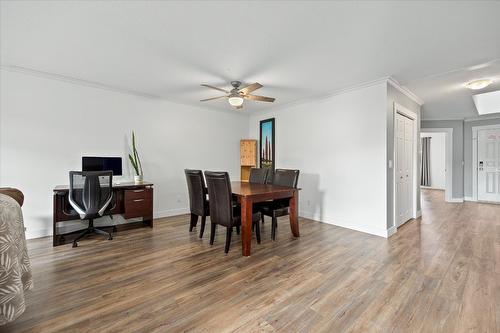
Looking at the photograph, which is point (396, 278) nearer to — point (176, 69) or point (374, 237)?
point (374, 237)

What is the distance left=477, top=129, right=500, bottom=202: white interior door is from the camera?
6000 mm

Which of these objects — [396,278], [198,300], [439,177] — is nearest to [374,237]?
[396,278]

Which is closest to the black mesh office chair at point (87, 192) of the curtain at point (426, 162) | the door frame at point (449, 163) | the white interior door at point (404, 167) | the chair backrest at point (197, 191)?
the chair backrest at point (197, 191)

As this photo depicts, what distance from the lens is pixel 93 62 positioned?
2.94m

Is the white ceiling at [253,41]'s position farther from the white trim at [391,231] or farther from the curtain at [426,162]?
the curtain at [426,162]

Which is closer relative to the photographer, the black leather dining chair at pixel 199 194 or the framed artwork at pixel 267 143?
the black leather dining chair at pixel 199 194

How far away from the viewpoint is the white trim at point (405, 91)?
136 inches

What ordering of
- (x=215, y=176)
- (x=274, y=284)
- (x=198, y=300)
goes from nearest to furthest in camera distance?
1. (x=198, y=300)
2. (x=274, y=284)
3. (x=215, y=176)

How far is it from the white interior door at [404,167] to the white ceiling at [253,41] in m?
0.72

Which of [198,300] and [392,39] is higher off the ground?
[392,39]

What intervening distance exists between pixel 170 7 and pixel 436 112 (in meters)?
6.66

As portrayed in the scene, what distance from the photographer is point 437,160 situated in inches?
357

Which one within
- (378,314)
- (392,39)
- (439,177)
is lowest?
(378,314)

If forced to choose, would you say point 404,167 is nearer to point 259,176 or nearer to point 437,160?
point 259,176
